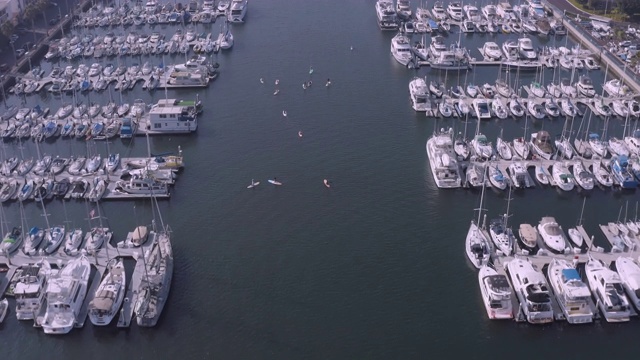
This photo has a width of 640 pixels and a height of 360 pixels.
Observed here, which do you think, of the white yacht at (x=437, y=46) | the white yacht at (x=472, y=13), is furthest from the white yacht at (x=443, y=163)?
the white yacht at (x=472, y=13)

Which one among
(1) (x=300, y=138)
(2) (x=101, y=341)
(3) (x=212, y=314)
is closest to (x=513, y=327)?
(3) (x=212, y=314)

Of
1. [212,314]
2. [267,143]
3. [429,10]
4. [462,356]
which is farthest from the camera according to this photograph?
[429,10]

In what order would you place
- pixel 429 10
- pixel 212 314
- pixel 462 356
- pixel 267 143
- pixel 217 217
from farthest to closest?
pixel 429 10 < pixel 267 143 < pixel 217 217 < pixel 212 314 < pixel 462 356

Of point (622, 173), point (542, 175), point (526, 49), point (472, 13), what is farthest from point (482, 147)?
point (472, 13)

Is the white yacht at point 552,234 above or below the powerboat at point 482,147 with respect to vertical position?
below

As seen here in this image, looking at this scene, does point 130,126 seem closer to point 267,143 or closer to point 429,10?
Result: point 267,143

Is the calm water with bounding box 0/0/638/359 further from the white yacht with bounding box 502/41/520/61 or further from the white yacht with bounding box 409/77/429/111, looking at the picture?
the white yacht with bounding box 502/41/520/61

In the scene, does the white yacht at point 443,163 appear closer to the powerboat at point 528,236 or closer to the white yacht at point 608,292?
the powerboat at point 528,236
